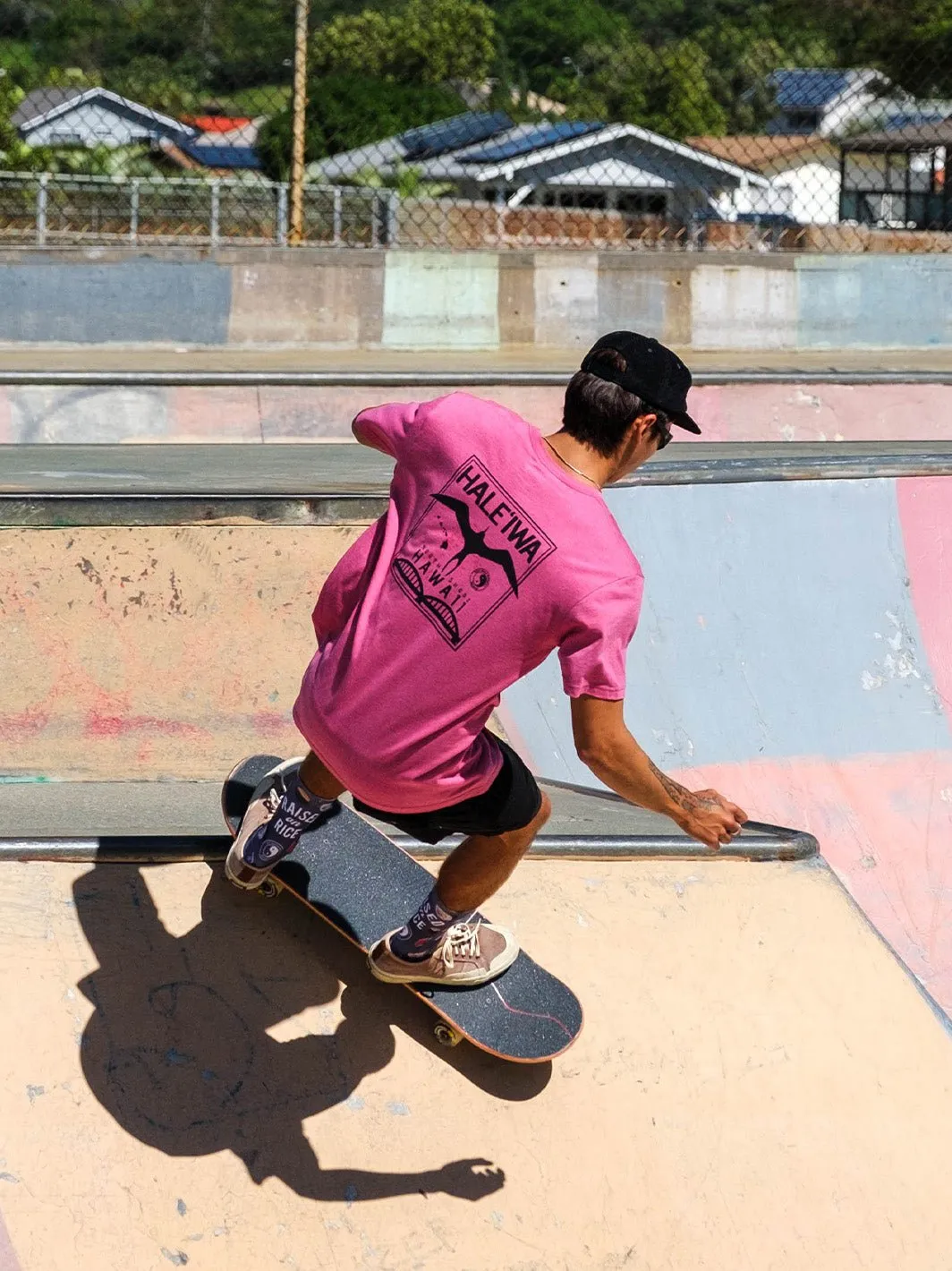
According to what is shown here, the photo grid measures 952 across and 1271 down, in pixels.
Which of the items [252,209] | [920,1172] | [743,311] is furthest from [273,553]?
[252,209]

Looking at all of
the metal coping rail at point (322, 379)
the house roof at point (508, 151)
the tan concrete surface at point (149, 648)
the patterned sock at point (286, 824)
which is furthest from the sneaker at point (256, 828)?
the house roof at point (508, 151)

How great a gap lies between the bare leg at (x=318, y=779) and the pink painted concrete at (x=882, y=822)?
75.5 inches

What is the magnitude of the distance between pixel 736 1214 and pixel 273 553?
267 centimetres

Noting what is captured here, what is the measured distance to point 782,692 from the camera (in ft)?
15.3

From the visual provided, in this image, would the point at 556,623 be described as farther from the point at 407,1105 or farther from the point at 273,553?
the point at 273,553

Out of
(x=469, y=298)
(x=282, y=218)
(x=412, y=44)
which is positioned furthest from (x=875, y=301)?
(x=412, y=44)

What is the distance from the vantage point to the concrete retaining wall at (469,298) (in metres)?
11.1

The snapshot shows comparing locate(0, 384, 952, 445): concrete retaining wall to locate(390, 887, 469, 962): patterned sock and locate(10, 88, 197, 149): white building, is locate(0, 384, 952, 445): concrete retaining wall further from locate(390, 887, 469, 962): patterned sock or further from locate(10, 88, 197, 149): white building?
locate(390, 887, 469, 962): patterned sock

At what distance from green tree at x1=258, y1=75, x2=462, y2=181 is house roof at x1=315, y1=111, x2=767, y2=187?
1.00ft

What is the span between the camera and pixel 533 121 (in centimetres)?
1606

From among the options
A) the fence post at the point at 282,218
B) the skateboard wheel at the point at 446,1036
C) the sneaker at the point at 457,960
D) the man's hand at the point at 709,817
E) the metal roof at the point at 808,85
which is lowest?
the skateboard wheel at the point at 446,1036

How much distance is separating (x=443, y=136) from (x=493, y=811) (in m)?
19.4

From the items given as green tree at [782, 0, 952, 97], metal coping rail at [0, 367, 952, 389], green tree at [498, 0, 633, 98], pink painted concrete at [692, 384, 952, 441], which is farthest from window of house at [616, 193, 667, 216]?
metal coping rail at [0, 367, 952, 389]

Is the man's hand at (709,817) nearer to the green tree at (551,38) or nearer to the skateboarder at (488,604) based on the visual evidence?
the skateboarder at (488,604)
